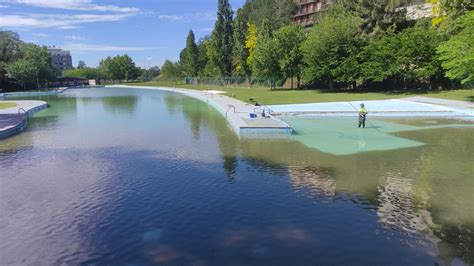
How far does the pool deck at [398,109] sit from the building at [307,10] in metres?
58.7

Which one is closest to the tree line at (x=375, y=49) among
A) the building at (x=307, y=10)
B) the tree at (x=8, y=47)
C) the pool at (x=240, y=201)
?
the pool at (x=240, y=201)

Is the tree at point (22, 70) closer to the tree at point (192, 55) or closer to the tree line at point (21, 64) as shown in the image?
the tree line at point (21, 64)

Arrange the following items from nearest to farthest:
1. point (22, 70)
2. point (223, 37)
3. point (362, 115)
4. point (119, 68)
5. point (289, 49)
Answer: point (362, 115), point (289, 49), point (223, 37), point (22, 70), point (119, 68)

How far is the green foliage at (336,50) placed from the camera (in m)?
47.2

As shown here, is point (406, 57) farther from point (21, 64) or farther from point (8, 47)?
point (8, 47)

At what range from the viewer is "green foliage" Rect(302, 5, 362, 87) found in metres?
47.2

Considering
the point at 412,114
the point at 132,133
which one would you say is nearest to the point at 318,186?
the point at 132,133

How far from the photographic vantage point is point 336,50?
47.8 meters

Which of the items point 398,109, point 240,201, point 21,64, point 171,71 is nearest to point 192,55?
point 171,71

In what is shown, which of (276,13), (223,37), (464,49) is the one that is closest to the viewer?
(464,49)

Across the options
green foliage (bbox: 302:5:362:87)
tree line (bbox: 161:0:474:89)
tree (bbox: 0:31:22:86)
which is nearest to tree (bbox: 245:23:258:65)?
tree line (bbox: 161:0:474:89)

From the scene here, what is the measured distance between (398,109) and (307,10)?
221ft

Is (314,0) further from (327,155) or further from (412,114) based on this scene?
(327,155)

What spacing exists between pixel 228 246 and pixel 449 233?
4853mm
